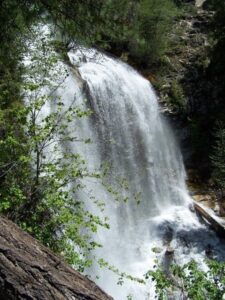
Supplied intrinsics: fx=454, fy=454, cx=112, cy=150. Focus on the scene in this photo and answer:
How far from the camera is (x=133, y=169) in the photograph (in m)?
15.5

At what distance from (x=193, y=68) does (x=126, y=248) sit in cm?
905

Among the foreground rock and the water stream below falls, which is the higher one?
the water stream below falls

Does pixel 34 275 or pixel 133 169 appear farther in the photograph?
pixel 133 169

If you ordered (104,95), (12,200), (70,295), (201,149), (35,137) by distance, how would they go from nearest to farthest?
(70,295) → (12,200) → (35,137) → (104,95) → (201,149)

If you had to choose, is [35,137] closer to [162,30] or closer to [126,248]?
[126,248]

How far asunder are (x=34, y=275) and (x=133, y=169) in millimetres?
13396

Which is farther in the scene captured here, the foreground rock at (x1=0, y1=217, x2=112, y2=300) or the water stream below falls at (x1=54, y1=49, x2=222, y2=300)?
the water stream below falls at (x1=54, y1=49, x2=222, y2=300)

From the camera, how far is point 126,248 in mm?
13055

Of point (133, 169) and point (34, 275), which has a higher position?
point (133, 169)

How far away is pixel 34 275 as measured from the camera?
2.15 metres

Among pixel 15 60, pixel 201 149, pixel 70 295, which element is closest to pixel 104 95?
pixel 201 149

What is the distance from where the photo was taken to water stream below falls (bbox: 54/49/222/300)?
12875 mm

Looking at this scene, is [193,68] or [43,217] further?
[193,68]

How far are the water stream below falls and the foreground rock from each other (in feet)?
29.9
